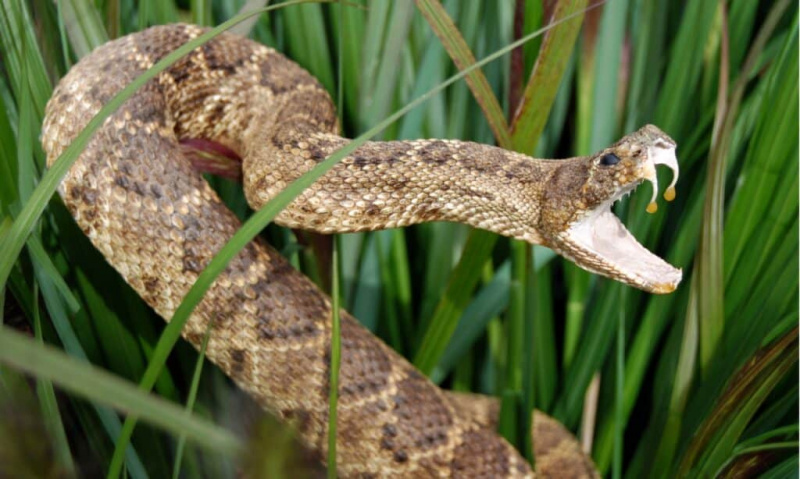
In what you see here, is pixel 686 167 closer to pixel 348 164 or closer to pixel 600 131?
pixel 600 131

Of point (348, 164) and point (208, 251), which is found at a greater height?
point (348, 164)

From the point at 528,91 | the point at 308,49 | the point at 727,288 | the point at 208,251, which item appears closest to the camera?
the point at 528,91

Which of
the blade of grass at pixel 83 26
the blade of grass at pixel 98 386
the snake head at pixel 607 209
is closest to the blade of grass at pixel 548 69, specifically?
the snake head at pixel 607 209

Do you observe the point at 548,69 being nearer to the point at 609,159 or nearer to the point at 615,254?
the point at 609,159

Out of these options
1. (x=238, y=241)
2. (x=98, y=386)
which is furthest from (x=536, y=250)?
(x=98, y=386)

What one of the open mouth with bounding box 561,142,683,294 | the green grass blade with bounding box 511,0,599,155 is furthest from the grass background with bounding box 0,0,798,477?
the open mouth with bounding box 561,142,683,294

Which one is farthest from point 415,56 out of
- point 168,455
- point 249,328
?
point 168,455

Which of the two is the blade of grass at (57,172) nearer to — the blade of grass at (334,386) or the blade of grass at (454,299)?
the blade of grass at (334,386)
